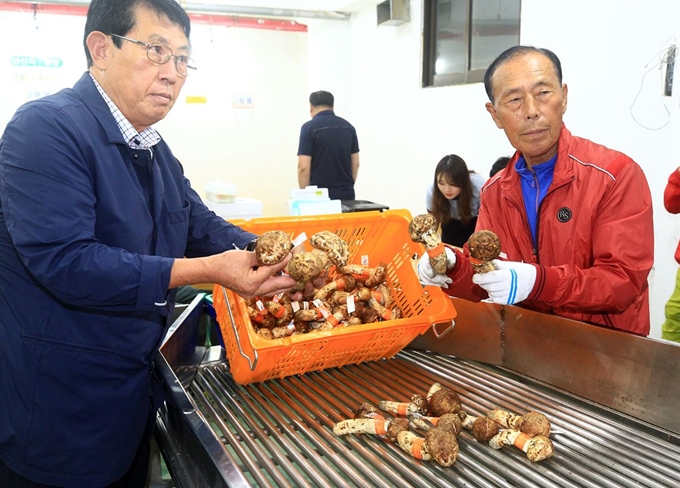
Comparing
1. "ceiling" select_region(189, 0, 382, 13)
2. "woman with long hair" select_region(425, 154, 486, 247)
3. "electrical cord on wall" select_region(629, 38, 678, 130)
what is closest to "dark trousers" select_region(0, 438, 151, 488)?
"woman with long hair" select_region(425, 154, 486, 247)

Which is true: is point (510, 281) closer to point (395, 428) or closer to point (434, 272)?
point (434, 272)

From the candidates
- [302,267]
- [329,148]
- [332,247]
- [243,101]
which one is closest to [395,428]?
[302,267]

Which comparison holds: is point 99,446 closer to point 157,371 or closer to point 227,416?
point 157,371

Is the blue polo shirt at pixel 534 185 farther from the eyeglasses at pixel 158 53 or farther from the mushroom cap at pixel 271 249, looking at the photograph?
the eyeglasses at pixel 158 53

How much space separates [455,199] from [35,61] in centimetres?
571

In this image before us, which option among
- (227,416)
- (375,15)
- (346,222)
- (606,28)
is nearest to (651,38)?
(606,28)

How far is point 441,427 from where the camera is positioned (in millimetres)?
1350

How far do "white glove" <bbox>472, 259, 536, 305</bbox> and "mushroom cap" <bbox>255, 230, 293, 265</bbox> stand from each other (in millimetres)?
574

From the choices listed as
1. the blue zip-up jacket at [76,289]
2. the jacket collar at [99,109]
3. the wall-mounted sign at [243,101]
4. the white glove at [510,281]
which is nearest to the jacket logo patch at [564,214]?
the white glove at [510,281]

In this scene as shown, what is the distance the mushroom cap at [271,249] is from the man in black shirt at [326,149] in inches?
164

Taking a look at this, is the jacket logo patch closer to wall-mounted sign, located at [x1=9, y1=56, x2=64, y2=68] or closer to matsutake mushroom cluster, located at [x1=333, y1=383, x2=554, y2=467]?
matsutake mushroom cluster, located at [x1=333, y1=383, x2=554, y2=467]

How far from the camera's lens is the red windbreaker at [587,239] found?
1.57 metres

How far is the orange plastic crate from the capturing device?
1.58 metres

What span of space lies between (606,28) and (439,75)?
7.49 feet
